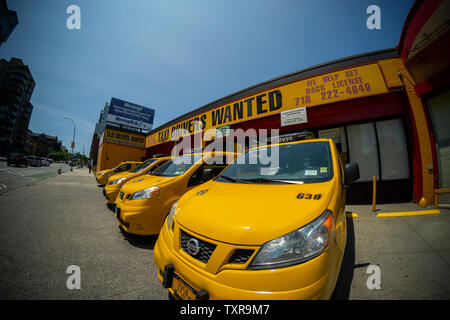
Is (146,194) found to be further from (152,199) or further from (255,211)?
(255,211)

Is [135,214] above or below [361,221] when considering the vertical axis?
above

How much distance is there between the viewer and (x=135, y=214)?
2.72 m

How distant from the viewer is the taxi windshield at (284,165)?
188 cm

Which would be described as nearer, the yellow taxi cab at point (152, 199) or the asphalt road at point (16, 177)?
the yellow taxi cab at point (152, 199)

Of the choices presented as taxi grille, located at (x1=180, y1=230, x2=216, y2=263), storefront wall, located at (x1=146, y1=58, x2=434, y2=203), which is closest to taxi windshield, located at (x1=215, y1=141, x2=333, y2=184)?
taxi grille, located at (x1=180, y1=230, x2=216, y2=263)

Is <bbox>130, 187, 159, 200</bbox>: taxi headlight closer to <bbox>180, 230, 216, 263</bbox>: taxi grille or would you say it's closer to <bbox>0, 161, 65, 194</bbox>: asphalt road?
<bbox>180, 230, 216, 263</bbox>: taxi grille

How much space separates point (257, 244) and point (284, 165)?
1.42m

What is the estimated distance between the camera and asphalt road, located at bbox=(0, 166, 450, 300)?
67.9 inches

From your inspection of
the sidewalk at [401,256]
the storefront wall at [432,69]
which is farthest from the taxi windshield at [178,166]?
the storefront wall at [432,69]

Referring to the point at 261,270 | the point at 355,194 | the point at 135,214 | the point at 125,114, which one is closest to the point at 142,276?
the point at 135,214

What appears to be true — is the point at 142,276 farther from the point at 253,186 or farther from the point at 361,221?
the point at 361,221

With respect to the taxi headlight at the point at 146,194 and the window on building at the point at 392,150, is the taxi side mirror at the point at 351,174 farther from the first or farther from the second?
the window on building at the point at 392,150

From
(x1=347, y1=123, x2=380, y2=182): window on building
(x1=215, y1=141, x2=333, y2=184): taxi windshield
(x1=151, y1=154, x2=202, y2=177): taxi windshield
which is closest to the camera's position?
(x1=215, y1=141, x2=333, y2=184): taxi windshield
